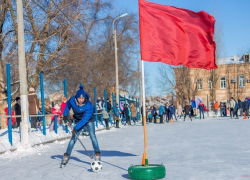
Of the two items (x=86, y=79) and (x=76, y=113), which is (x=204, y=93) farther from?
(x=76, y=113)

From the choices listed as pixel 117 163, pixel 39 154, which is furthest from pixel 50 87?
pixel 117 163

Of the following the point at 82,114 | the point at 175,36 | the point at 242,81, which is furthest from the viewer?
the point at 242,81

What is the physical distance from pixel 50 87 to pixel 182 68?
107 feet

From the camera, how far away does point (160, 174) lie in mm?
7141

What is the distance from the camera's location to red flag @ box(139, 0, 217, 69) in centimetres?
830

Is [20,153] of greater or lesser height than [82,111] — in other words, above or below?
below

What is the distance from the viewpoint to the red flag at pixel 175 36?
8297mm

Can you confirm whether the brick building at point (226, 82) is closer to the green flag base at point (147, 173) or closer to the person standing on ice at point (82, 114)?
the person standing on ice at point (82, 114)

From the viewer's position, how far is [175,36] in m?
8.60

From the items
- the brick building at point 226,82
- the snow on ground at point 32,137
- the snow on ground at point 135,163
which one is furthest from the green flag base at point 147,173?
the brick building at point 226,82

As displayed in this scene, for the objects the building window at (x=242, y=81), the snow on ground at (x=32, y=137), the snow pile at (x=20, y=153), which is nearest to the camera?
the snow pile at (x=20, y=153)

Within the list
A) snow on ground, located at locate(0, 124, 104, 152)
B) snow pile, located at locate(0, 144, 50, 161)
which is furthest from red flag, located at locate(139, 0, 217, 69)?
snow on ground, located at locate(0, 124, 104, 152)

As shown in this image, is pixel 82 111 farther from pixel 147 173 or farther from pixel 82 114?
pixel 147 173

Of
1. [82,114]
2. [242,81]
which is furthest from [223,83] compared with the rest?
[82,114]
